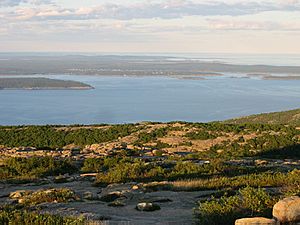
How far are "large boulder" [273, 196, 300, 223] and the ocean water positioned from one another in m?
97.6

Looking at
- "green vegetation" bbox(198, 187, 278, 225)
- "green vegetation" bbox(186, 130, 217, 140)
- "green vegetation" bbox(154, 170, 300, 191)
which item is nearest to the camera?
"green vegetation" bbox(198, 187, 278, 225)

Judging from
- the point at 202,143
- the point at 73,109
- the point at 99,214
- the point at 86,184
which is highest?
the point at 99,214

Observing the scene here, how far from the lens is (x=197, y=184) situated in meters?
13.2

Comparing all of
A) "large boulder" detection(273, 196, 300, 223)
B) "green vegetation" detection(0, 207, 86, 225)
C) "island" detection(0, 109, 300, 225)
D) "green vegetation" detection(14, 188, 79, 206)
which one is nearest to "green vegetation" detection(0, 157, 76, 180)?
"island" detection(0, 109, 300, 225)

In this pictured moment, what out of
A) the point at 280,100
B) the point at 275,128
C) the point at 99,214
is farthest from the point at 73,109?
the point at 99,214

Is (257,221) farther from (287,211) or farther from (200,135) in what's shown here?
(200,135)

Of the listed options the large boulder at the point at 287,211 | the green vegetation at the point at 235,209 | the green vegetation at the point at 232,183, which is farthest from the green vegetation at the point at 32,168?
the large boulder at the point at 287,211

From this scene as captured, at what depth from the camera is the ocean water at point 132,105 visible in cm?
11323

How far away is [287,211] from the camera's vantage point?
7531mm

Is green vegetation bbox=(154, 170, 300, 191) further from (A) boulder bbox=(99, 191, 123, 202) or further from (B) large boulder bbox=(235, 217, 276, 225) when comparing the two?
(B) large boulder bbox=(235, 217, 276, 225)

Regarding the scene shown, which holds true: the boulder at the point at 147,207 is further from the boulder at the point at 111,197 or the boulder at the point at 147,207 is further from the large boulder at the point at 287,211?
the large boulder at the point at 287,211

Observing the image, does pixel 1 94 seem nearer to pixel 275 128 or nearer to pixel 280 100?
pixel 280 100

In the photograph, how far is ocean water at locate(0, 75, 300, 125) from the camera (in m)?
113

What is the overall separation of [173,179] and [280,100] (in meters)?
148
